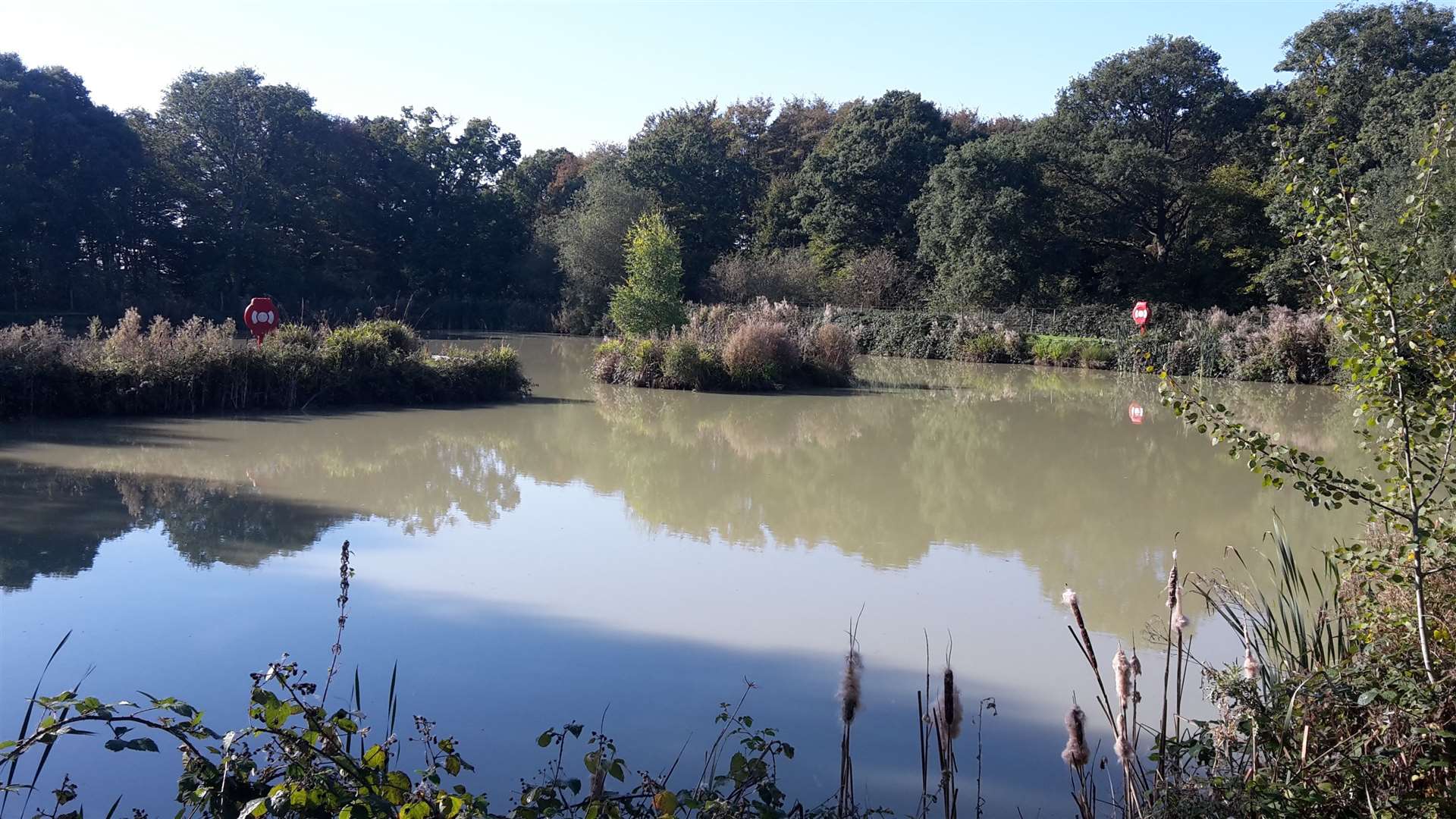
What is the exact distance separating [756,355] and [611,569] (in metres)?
10.5

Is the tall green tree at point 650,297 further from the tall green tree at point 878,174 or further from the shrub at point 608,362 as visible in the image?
the tall green tree at point 878,174

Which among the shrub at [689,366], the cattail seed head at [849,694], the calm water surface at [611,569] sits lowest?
the calm water surface at [611,569]

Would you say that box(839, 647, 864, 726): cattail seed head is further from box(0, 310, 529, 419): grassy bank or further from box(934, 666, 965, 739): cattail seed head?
box(0, 310, 529, 419): grassy bank

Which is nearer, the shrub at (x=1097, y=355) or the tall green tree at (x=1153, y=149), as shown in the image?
the shrub at (x=1097, y=355)

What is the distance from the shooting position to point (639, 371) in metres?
16.7

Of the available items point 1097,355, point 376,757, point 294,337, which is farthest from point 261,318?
point 1097,355

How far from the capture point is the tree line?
27.0 meters

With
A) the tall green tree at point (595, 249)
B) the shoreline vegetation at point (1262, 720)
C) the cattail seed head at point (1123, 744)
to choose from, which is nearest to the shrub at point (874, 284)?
the tall green tree at point (595, 249)

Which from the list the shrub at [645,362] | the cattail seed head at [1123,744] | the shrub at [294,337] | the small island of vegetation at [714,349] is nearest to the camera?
the cattail seed head at [1123,744]

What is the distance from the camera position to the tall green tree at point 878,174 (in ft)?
108

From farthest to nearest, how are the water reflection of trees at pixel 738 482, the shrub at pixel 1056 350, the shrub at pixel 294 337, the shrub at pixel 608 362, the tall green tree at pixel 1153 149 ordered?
the tall green tree at pixel 1153 149 → the shrub at pixel 1056 350 → the shrub at pixel 608 362 → the shrub at pixel 294 337 → the water reflection of trees at pixel 738 482

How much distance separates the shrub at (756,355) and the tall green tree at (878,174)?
681 inches

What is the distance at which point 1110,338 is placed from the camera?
25188 mm

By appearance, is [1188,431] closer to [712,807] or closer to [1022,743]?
[1022,743]
